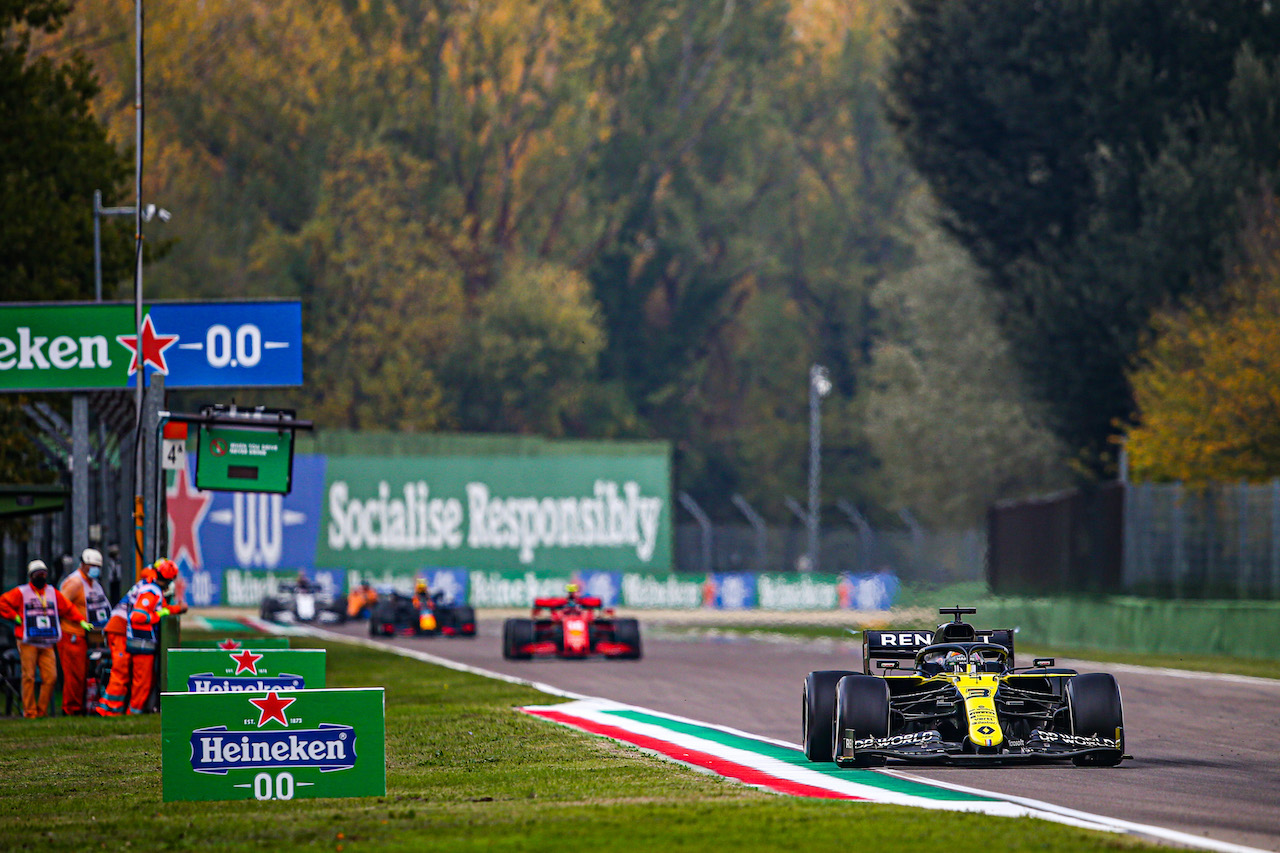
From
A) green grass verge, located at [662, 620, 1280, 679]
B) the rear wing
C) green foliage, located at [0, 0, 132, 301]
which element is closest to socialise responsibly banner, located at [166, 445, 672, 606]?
green grass verge, located at [662, 620, 1280, 679]

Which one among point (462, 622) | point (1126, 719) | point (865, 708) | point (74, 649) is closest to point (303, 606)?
point (462, 622)

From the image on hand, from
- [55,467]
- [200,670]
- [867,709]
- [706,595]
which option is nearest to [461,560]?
[706,595]

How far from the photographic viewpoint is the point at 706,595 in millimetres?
63656

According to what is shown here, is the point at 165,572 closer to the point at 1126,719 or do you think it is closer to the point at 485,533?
the point at 1126,719

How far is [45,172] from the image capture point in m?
32.0

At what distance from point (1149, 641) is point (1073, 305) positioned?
13.6 meters

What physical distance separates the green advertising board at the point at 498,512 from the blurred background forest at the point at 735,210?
32.8ft

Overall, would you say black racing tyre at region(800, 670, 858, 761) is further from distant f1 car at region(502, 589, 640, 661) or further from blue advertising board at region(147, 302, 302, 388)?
distant f1 car at region(502, 589, 640, 661)

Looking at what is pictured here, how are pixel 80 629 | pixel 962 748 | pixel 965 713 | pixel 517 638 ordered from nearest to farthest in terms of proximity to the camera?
pixel 962 748, pixel 965 713, pixel 80 629, pixel 517 638

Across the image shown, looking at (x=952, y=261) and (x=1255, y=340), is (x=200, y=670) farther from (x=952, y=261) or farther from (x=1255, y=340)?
(x=952, y=261)

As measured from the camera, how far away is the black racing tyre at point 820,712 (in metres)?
14.0

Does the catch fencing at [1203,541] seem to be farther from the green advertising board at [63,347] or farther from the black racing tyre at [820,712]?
the black racing tyre at [820,712]

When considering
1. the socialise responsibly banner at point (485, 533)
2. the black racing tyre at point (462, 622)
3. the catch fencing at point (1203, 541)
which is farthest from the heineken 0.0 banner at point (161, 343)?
the socialise responsibly banner at point (485, 533)

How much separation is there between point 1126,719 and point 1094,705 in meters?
5.38
